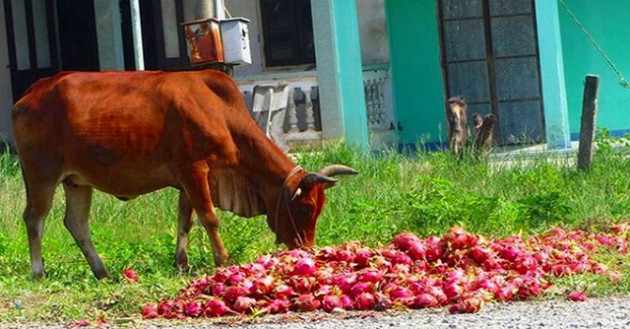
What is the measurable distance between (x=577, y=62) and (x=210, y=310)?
11.0m

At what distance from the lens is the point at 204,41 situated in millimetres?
12852

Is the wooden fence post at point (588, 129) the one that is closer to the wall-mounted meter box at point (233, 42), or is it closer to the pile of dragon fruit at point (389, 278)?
the wall-mounted meter box at point (233, 42)

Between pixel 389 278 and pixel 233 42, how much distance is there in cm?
474

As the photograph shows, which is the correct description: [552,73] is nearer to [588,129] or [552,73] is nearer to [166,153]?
[588,129]

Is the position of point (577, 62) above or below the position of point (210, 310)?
above

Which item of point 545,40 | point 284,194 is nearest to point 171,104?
point 284,194

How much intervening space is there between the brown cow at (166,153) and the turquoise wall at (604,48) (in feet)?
27.8

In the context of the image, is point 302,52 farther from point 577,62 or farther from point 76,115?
point 76,115

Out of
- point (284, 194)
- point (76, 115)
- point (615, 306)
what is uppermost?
point (76, 115)

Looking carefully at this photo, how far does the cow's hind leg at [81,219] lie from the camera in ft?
35.6

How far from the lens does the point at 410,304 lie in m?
8.41

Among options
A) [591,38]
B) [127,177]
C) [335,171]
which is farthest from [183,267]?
[591,38]

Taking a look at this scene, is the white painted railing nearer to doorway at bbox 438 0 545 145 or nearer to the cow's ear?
doorway at bbox 438 0 545 145

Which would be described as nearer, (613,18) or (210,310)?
(210,310)
